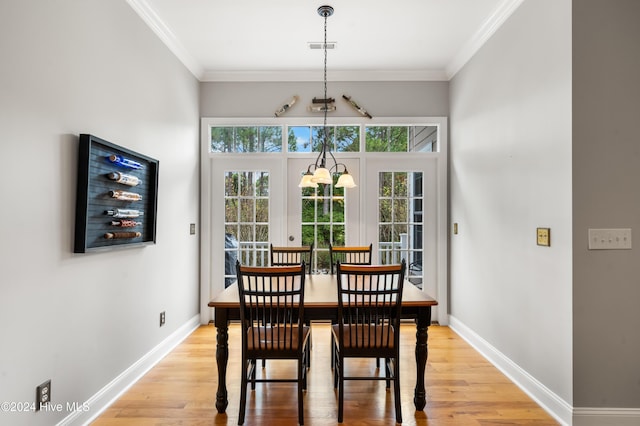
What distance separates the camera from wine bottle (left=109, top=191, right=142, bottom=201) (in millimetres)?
2385

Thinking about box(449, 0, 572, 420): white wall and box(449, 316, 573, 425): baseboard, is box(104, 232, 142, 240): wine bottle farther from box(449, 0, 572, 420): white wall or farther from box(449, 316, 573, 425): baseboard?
box(449, 316, 573, 425): baseboard

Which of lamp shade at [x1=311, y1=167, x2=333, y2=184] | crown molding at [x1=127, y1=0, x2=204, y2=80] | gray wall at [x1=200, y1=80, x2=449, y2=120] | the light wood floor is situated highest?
crown molding at [x1=127, y1=0, x2=204, y2=80]

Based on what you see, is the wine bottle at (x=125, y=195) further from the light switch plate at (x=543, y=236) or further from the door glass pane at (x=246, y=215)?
the light switch plate at (x=543, y=236)

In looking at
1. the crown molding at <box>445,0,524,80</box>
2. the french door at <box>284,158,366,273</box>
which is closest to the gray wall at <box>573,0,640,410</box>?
the crown molding at <box>445,0,524,80</box>

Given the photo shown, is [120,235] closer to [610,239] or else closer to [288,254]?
[288,254]

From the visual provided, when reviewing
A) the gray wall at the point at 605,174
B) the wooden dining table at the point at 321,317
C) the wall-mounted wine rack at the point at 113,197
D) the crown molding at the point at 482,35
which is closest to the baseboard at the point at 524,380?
the gray wall at the point at 605,174

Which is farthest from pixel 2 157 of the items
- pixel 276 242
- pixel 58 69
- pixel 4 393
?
pixel 276 242

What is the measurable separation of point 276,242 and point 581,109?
313 centimetres

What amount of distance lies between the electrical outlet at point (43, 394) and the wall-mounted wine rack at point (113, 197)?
0.69 metres

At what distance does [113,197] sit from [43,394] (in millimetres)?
1128

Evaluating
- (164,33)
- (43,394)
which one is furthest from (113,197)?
(164,33)

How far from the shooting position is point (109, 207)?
2.39m

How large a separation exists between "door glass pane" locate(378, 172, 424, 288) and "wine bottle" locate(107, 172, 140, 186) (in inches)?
104

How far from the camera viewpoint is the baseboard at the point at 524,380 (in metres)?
2.25
